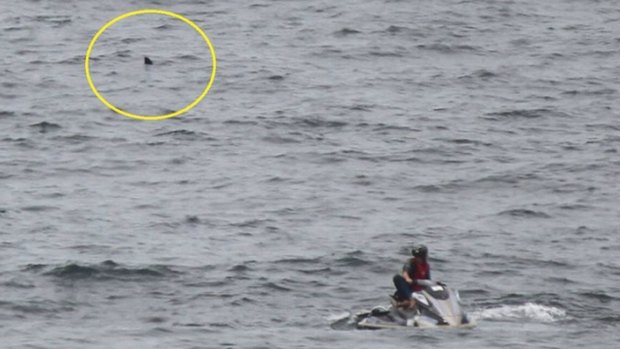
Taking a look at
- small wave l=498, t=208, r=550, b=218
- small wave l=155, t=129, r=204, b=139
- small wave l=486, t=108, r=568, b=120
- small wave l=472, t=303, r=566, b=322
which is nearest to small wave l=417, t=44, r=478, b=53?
small wave l=486, t=108, r=568, b=120

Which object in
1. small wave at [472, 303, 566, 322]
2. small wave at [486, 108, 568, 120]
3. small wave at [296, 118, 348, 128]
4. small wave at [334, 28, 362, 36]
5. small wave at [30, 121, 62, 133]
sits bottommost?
small wave at [486, 108, 568, 120]

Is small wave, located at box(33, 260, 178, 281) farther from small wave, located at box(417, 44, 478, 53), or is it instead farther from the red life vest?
small wave, located at box(417, 44, 478, 53)

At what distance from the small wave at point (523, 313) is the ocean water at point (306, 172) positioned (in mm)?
96

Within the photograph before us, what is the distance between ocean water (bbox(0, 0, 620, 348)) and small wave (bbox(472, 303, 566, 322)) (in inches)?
3.8

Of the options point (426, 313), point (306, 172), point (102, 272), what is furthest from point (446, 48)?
point (426, 313)

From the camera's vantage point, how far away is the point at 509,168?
197ft

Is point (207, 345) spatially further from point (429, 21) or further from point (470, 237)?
point (429, 21)

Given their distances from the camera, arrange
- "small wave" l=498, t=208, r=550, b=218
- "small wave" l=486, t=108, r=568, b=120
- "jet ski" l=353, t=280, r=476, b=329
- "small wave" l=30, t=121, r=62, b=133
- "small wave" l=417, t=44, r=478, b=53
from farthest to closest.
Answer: "small wave" l=417, t=44, r=478, b=53
"small wave" l=486, t=108, r=568, b=120
"small wave" l=30, t=121, r=62, b=133
"small wave" l=498, t=208, r=550, b=218
"jet ski" l=353, t=280, r=476, b=329

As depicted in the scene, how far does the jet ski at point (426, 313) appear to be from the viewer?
4216cm

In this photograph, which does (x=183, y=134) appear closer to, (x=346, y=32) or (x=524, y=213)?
(x=524, y=213)

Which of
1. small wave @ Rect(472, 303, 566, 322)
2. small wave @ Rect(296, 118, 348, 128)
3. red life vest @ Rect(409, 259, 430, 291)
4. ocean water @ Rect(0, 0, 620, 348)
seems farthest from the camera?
small wave @ Rect(296, 118, 348, 128)

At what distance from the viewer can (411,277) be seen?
143 feet

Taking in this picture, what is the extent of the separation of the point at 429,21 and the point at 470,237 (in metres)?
33.5

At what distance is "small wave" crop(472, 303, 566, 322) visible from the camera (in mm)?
43375
